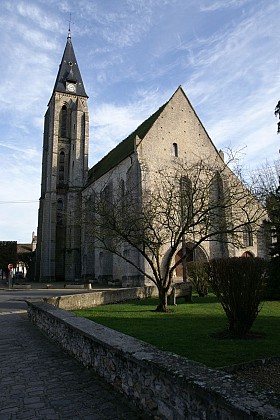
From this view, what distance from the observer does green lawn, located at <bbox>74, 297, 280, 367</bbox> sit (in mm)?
5996

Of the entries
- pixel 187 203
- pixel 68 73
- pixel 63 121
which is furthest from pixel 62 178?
pixel 187 203

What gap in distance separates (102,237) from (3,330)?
5.71 meters

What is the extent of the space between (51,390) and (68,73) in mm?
45355

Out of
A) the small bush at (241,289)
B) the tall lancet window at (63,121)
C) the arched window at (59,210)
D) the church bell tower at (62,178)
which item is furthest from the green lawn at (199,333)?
the tall lancet window at (63,121)

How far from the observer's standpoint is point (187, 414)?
2.88 meters

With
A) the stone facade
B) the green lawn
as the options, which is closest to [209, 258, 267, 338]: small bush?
the green lawn

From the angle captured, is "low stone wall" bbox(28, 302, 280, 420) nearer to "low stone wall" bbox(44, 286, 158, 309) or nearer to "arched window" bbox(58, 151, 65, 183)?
"low stone wall" bbox(44, 286, 158, 309)

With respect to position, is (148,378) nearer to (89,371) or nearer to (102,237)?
(89,371)

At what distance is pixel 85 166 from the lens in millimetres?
40219

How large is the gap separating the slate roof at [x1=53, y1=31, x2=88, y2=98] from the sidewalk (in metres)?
41.1

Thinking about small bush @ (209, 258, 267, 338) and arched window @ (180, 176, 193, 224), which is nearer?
small bush @ (209, 258, 267, 338)

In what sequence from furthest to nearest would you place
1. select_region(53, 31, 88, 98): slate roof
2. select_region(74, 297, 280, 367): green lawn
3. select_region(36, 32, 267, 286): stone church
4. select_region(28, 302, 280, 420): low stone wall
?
select_region(53, 31, 88, 98): slate roof, select_region(36, 32, 267, 286): stone church, select_region(74, 297, 280, 367): green lawn, select_region(28, 302, 280, 420): low stone wall

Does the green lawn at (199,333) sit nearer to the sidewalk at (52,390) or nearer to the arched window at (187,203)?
the sidewalk at (52,390)

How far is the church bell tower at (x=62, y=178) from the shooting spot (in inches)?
1492
